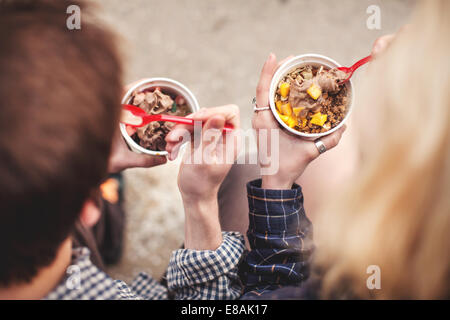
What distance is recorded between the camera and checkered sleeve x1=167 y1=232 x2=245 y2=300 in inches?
24.8

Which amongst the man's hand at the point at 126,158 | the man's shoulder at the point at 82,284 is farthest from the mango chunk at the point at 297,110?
the man's shoulder at the point at 82,284

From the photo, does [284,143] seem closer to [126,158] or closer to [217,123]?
[217,123]

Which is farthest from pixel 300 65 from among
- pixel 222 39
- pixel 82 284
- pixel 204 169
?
pixel 222 39

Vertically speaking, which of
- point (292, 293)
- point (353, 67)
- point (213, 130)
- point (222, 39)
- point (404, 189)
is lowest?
point (292, 293)

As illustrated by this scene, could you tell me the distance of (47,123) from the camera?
331 millimetres

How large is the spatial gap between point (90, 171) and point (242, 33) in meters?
1.02

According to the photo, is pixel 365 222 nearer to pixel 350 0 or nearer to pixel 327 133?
pixel 327 133

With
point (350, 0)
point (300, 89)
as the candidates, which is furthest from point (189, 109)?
point (350, 0)

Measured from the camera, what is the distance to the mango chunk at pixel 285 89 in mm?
625

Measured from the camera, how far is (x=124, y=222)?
1.11 metres

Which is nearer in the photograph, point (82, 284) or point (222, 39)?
point (82, 284)

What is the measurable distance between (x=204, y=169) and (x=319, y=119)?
26 cm

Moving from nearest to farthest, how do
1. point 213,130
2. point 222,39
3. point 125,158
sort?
1. point 213,130
2. point 125,158
3. point 222,39

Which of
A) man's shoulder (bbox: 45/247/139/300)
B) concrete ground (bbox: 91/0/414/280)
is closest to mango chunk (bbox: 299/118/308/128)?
man's shoulder (bbox: 45/247/139/300)
